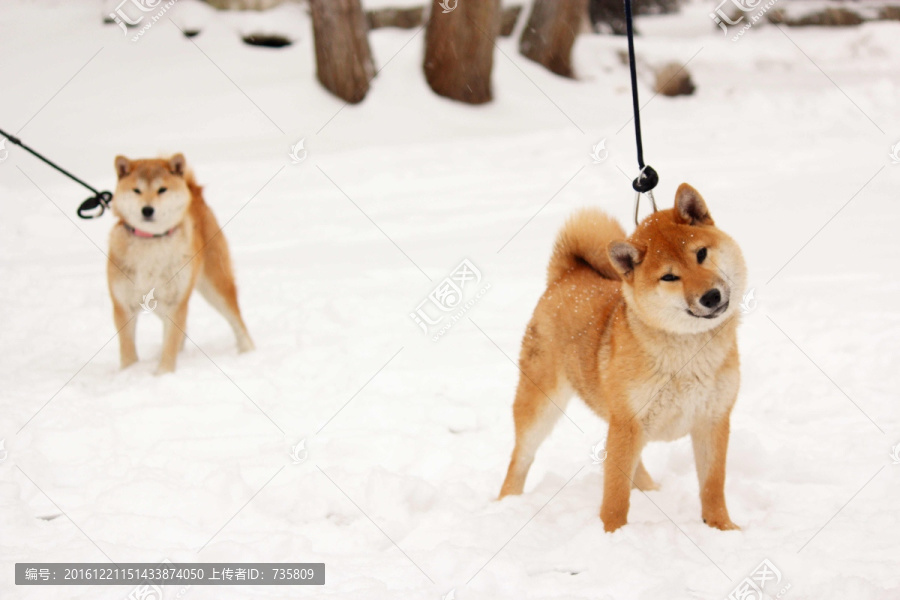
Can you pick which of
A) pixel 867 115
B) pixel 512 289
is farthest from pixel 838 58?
pixel 512 289

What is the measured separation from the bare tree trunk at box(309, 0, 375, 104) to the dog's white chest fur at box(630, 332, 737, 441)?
9.87m

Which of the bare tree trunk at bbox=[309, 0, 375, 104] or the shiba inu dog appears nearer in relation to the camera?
the shiba inu dog

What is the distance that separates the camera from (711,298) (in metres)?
2.73

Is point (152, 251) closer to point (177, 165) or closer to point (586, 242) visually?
point (177, 165)

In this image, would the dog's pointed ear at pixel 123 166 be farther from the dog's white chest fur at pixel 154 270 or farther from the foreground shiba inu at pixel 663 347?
the foreground shiba inu at pixel 663 347

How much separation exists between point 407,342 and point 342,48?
7526 mm

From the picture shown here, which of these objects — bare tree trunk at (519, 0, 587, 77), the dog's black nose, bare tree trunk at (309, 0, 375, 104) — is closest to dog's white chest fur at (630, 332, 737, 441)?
the dog's black nose

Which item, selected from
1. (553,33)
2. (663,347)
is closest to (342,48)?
(553,33)

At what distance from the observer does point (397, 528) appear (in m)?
3.38

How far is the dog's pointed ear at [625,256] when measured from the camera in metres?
2.88

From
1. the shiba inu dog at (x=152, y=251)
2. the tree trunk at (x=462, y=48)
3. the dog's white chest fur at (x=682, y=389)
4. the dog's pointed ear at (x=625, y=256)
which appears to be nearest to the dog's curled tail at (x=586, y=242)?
the dog's pointed ear at (x=625, y=256)

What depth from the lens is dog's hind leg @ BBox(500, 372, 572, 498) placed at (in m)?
3.54

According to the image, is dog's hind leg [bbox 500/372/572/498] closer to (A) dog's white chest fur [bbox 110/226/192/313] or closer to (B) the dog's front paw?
(B) the dog's front paw

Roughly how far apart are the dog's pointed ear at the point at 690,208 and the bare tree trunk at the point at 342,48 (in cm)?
961
